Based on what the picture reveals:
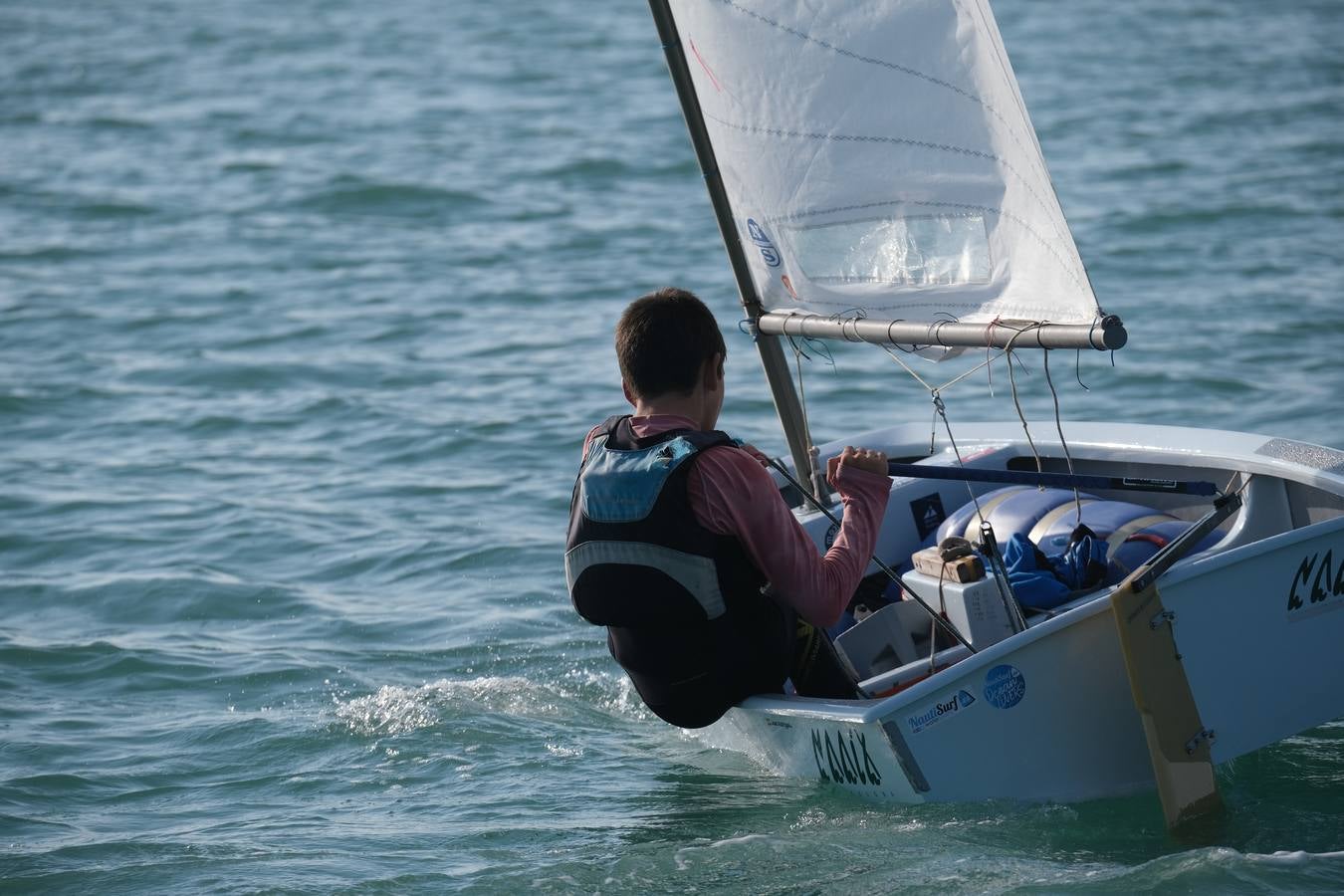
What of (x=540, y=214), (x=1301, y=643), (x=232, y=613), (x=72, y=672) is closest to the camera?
(x=1301, y=643)

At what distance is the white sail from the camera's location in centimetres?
371

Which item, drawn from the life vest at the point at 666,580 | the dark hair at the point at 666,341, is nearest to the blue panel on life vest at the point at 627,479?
the life vest at the point at 666,580

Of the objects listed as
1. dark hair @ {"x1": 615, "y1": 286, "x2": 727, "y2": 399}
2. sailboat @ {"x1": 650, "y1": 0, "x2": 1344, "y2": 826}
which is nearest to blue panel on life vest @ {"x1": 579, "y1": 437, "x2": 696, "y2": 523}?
dark hair @ {"x1": 615, "y1": 286, "x2": 727, "y2": 399}

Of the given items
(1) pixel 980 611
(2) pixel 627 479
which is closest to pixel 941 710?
(1) pixel 980 611

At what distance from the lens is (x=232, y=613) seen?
5.51 meters

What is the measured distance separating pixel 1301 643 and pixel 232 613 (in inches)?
139

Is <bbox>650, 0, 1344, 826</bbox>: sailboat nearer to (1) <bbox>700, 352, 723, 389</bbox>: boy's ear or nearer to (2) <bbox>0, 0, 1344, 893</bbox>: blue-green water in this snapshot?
(2) <bbox>0, 0, 1344, 893</bbox>: blue-green water

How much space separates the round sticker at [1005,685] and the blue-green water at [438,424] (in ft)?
0.81

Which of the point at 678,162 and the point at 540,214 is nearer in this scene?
the point at 540,214

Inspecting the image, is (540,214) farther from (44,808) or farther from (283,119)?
(44,808)

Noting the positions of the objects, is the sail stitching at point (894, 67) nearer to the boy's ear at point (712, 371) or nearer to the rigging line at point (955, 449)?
the rigging line at point (955, 449)

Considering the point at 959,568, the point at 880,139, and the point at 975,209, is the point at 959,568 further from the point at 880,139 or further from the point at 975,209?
the point at 880,139

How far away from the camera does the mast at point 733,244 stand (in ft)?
13.5

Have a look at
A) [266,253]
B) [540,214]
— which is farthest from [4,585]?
[540,214]
